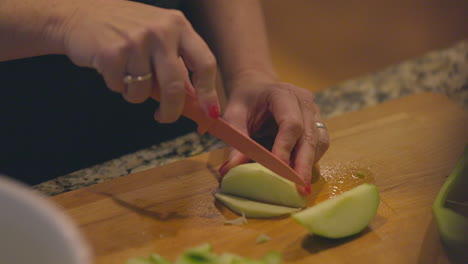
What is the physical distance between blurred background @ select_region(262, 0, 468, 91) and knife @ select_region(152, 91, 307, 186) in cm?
227

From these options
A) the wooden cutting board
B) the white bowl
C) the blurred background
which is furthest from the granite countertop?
the blurred background

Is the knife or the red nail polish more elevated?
the red nail polish

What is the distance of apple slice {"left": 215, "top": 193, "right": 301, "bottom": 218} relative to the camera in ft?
4.16

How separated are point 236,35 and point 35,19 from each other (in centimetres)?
81

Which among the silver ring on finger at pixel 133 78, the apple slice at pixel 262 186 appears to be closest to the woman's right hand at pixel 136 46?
the silver ring on finger at pixel 133 78

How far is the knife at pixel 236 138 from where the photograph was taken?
1.24 metres

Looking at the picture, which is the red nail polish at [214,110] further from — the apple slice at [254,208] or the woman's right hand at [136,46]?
the apple slice at [254,208]

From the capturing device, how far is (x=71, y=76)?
1.64 m

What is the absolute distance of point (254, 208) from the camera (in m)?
1.27

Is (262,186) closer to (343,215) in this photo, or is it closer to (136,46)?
(343,215)

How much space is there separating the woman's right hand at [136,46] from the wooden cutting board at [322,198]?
1.10 ft

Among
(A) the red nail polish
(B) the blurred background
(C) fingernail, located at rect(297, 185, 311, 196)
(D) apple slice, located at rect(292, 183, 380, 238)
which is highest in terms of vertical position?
(A) the red nail polish

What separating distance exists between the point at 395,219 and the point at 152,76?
29.2 inches

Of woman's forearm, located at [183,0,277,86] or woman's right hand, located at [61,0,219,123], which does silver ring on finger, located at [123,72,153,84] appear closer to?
woman's right hand, located at [61,0,219,123]
